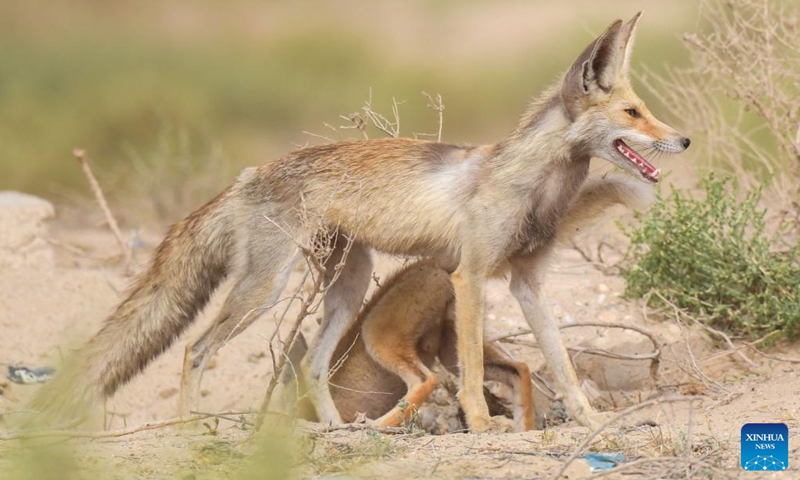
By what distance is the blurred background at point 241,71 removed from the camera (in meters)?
15.8

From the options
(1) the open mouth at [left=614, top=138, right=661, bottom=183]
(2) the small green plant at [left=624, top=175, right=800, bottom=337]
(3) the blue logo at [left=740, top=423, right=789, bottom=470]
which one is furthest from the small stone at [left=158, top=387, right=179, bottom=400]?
(3) the blue logo at [left=740, top=423, right=789, bottom=470]

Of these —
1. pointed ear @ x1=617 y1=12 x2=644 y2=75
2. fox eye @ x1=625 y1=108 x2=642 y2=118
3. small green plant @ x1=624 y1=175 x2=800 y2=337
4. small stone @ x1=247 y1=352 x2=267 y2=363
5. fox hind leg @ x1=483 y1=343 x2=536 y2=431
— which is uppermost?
pointed ear @ x1=617 y1=12 x2=644 y2=75

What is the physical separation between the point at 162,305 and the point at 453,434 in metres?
1.99

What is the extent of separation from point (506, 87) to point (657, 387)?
12.0 meters

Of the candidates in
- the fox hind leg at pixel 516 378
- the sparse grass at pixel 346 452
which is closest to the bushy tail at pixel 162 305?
the fox hind leg at pixel 516 378

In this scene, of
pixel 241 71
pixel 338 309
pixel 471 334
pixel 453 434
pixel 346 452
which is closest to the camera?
pixel 346 452

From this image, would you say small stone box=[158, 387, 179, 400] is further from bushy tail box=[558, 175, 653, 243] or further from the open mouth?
the open mouth

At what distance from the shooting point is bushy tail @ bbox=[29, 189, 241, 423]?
22.3 ft

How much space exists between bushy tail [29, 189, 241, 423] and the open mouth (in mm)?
2199

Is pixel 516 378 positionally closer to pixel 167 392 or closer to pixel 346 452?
pixel 346 452

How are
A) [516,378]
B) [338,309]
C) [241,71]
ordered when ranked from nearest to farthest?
[516,378] → [338,309] → [241,71]

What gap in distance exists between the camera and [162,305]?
6879 millimetres

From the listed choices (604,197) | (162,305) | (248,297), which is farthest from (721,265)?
(162,305)

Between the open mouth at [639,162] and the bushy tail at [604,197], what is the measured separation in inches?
23.6
